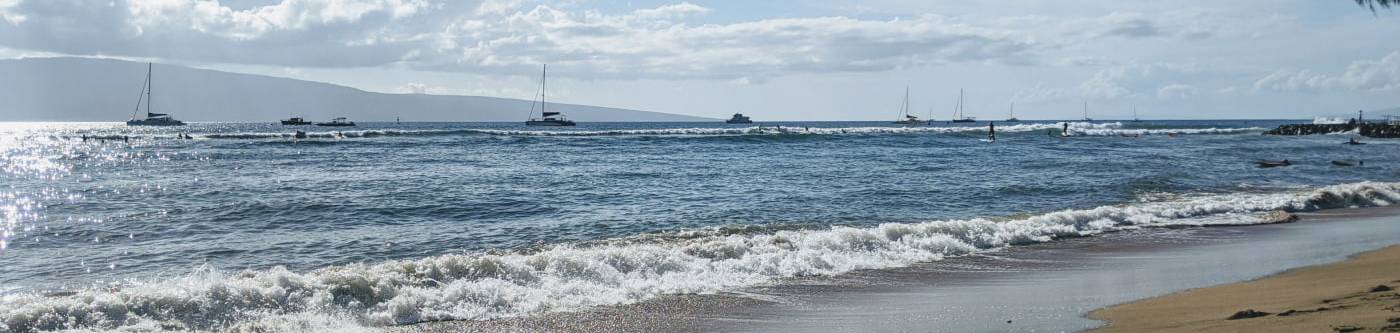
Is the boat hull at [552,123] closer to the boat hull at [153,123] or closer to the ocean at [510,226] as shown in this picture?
the boat hull at [153,123]

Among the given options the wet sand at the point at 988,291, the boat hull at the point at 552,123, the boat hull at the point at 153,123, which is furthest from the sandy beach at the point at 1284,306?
the boat hull at the point at 153,123

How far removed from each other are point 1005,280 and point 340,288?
7719 mm

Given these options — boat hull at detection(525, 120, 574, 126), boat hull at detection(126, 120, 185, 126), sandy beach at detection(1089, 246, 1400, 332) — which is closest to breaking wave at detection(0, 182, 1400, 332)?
sandy beach at detection(1089, 246, 1400, 332)

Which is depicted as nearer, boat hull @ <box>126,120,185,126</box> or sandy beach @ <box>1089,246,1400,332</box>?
sandy beach @ <box>1089,246,1400,332</box>

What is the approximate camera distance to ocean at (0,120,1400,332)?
9.16 meters

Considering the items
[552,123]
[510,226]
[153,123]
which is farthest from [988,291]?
[153,123]

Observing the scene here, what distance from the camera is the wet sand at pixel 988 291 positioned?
→ 324 inches

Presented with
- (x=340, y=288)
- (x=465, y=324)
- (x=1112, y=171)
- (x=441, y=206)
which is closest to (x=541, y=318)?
(x=465, y=324)

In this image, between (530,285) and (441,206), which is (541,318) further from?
(441,206)

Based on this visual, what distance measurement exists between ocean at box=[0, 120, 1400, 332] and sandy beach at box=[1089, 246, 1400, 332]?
408 centimetres

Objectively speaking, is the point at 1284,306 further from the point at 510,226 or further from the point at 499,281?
the point at 510,226

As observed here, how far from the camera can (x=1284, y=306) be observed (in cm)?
746

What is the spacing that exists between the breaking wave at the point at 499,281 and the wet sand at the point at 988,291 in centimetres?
49

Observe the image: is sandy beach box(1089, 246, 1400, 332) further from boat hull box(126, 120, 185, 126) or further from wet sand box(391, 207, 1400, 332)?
boat hull box(126, 120, 185, 126)
